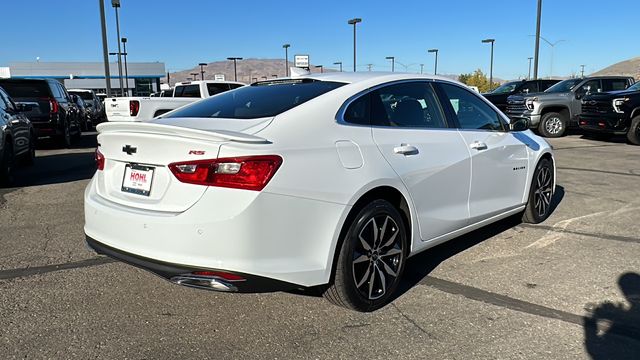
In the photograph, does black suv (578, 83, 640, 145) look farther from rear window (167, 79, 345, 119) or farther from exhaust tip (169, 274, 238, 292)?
exhaust tip (169, 274, 238, 292)

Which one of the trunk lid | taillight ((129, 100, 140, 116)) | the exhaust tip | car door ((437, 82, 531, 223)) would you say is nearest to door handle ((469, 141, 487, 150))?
car door ((437, 82, 531, 223))

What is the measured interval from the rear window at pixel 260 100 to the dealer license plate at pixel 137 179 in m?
0.69

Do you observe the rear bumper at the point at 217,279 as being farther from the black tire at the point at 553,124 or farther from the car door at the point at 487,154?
the black tire at the point at 553,124

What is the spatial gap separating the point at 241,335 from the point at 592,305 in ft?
7.97

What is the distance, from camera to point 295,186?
9.77ft

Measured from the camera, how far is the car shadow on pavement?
A: 3004 millimetres

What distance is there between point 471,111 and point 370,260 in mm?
2057

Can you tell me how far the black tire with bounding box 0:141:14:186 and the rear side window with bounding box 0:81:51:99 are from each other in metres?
5.27

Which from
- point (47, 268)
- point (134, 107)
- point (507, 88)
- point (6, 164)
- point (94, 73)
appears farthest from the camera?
point (94, 73)

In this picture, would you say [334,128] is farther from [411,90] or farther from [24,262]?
[24,262]

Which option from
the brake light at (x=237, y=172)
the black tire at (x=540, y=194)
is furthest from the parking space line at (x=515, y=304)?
the black tire at (x=540, y=194)

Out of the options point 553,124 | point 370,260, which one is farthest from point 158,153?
point 553,124

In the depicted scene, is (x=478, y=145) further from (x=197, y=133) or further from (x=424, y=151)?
(x=197, y=133)

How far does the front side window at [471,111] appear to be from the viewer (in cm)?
460
